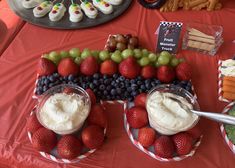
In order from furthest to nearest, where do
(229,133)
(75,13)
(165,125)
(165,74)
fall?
(75,13), (165,74), (229,133), (165,125)

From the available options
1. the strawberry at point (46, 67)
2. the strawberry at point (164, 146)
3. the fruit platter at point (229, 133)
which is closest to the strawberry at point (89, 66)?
the strawberry at point (46, 67)

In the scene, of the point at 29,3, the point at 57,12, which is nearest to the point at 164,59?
the point at 57,12

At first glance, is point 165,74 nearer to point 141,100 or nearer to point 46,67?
point 141,100

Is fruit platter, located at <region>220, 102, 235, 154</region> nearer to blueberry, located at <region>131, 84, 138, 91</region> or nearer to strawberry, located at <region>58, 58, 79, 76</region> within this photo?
blueberry, located at <region>131, 84, 138, 91</region>

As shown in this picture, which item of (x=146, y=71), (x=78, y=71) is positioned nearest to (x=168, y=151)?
(x=146, y=71)

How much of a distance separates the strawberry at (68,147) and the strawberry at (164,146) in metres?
0.22

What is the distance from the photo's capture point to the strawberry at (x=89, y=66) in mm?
931

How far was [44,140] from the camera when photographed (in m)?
0.75

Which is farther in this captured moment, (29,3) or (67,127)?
(29,3)

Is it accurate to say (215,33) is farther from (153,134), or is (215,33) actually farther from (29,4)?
(29,4)

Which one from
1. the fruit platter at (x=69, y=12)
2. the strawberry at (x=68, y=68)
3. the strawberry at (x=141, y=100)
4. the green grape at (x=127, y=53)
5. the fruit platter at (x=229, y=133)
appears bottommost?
the fruit platter at (x=229, y=133)

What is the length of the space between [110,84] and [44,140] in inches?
11.5

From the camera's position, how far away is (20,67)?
3.53 ft

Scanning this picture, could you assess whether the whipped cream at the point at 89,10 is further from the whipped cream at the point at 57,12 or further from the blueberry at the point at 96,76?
the blueberry at the point at 96,76
